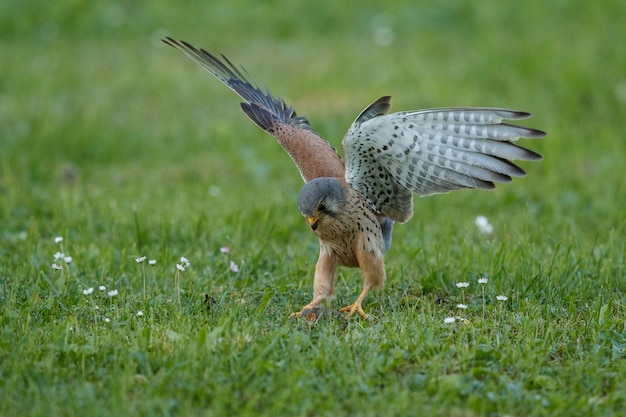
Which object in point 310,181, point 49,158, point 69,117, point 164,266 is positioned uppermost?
point 69,117

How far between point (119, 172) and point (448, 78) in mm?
3969

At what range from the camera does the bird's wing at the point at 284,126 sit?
543cm

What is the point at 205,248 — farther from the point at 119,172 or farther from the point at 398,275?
the point at 119,172

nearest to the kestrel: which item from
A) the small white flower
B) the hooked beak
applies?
the hooked beak

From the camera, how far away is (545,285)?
514 cm

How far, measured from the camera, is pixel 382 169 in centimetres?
507

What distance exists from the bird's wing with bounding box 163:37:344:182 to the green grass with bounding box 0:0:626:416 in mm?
686

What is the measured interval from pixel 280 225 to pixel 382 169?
1.80 metres

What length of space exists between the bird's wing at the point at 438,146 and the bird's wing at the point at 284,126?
402 mm

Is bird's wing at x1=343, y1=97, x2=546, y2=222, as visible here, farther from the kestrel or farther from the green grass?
the green grass

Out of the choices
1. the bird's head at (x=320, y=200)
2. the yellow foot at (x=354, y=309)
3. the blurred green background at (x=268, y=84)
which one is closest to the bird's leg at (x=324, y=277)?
the yellow foot at (x=354, y=309)

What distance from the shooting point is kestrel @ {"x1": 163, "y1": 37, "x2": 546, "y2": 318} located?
4.67 m

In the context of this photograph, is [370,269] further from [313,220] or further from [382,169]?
[382,169]

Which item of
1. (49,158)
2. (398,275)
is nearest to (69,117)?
(49,158)
